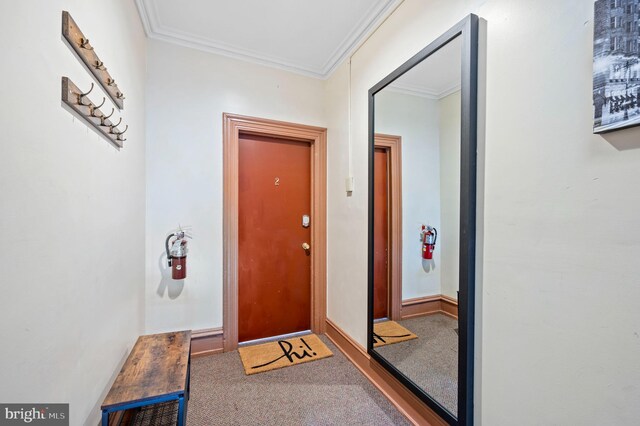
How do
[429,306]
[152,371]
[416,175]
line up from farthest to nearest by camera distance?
[416,175] < [429,306] < [152,371]

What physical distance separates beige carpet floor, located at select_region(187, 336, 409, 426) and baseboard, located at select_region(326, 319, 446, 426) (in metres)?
0.04

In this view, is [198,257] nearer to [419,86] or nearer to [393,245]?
[393,245]

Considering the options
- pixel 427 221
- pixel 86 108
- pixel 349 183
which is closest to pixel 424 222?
pixel 427 221

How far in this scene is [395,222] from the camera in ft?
5.78

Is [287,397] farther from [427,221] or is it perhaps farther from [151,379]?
[427,221]

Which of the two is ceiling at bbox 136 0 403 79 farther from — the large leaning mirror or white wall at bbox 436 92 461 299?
white wall at bbox 436 92 461 299

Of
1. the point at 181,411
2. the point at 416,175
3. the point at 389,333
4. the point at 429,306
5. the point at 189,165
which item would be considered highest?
the point at 189,165

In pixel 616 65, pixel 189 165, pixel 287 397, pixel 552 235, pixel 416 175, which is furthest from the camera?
pixel 189 165

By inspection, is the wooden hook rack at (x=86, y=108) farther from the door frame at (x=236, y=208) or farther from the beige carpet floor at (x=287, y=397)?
the beige carpet floor at (x=287, y=397)

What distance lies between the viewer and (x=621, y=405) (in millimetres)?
756

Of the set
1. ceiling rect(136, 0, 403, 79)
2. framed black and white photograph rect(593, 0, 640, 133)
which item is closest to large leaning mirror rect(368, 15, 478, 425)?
framed black and white photograph rect(593, 0, 640, 133)

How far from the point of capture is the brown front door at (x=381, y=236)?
5.98 feet

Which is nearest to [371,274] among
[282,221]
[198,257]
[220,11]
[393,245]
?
[393,245]

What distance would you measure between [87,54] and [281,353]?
2310mm
